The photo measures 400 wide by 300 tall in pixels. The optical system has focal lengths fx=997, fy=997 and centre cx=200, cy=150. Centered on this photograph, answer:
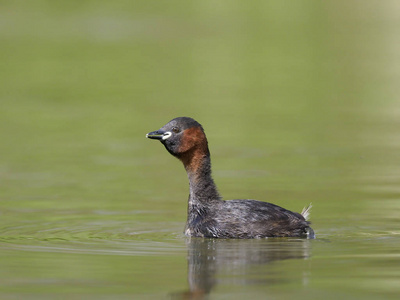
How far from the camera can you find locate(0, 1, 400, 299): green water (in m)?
9.51

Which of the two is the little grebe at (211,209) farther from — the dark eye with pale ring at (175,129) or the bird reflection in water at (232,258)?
the bird reflection in water at (232,258)

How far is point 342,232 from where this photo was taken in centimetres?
1184

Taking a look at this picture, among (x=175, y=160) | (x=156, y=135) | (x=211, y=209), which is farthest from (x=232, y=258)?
(x=175, y=160)

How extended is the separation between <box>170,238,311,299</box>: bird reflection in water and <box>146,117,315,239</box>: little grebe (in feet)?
→ 0.54

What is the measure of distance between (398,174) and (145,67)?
21.1 meters

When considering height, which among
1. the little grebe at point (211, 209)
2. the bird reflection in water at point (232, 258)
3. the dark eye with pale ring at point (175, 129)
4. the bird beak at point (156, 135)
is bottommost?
the bird reflection in water at point (232, 258)

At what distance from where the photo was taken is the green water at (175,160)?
9.51 metres

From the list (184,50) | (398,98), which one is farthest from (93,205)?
(184,50)

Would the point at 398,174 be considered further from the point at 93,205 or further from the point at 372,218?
the point at 93,205

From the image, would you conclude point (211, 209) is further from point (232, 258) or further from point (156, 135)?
point (232, 258)

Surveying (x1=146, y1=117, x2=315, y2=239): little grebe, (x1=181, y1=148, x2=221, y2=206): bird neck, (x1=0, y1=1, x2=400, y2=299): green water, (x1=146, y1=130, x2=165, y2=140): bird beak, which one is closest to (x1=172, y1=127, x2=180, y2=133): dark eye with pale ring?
(x1=146, y1=117, x2=315, y2=239): little grebe

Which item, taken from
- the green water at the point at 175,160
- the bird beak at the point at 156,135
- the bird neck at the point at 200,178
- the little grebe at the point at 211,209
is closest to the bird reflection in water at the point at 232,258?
the green water at the point at 175,160

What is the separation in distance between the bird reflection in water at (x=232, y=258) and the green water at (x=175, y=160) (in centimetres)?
3

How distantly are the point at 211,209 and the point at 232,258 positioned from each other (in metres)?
1.71
